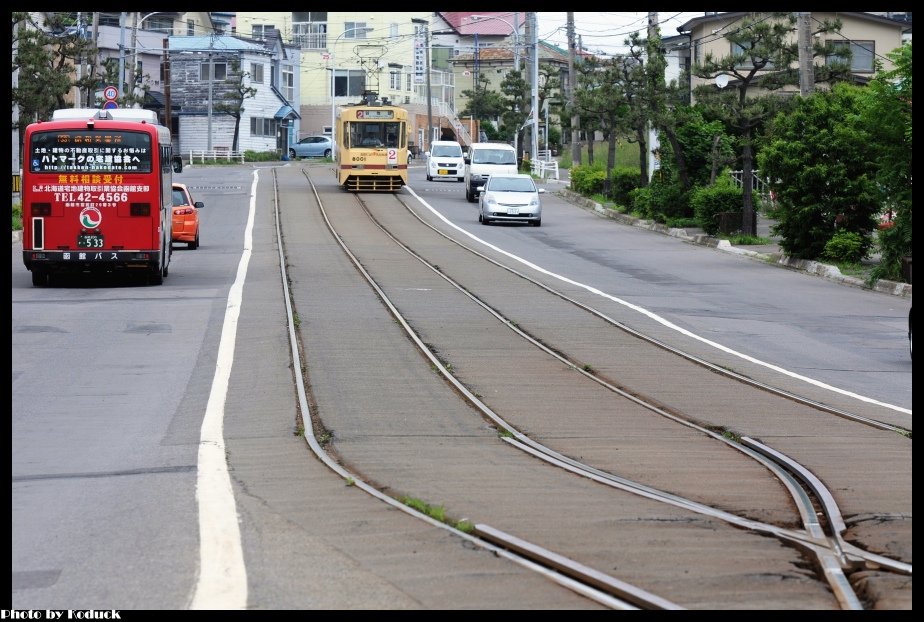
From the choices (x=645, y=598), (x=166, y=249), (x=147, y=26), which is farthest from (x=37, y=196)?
(x=147, y=26)

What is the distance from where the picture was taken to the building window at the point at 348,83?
105750 millimetres

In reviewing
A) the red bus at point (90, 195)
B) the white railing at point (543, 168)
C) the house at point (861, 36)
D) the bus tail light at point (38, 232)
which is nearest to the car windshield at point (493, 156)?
the house at point (861, 36)

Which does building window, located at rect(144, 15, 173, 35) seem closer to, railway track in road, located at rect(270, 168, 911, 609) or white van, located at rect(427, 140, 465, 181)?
white van, located at rect(427, 140, 465, 181)

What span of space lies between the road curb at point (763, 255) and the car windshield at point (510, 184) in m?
3.88

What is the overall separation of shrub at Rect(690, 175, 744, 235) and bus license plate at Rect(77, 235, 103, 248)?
19.6m

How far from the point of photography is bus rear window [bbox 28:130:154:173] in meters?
24.2

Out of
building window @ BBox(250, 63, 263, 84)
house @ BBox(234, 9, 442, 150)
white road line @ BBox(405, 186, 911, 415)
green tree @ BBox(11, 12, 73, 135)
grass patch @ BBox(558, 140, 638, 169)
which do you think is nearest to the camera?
white road line @ BBox(405, 186, 911, 415)

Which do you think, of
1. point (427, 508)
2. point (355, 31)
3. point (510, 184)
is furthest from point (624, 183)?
point (355, 31)

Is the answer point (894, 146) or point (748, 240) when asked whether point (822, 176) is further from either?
point (748, 240)

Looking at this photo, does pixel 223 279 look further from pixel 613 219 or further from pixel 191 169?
pixel 191 169

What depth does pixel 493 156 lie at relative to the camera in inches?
2133

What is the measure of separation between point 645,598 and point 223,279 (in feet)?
66.8

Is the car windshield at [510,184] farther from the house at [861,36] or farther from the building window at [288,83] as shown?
the building window at [288,83]

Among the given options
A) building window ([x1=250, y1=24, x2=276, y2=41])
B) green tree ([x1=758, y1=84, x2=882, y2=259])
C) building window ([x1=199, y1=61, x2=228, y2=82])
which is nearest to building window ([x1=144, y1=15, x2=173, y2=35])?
building window ([x1=199, y1=61, x2=228, y2=82])
